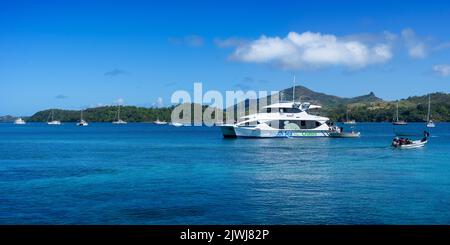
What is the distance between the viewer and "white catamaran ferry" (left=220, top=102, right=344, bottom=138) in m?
94.7

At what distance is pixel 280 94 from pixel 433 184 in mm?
72269

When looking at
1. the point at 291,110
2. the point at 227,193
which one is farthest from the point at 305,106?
the point at 227,193

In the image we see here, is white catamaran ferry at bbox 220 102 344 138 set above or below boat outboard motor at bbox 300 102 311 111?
below

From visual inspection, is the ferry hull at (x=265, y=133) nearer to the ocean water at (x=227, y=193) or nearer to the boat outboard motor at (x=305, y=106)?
the boat outboard motor at (x=305, y=106)

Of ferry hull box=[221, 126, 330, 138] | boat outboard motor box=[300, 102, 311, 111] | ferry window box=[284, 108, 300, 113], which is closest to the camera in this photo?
ferry hull box=[221, 126, 330, 138]

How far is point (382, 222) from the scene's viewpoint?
22234 mm

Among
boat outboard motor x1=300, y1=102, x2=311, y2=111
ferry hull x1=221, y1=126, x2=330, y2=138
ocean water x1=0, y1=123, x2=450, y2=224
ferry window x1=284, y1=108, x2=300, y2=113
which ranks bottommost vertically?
Answer: ocean water x1=0, y1=123, x2=450, y2=224

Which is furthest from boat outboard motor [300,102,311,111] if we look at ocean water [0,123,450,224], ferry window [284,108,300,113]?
ocean water [0,123,450,224]

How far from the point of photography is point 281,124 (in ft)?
318

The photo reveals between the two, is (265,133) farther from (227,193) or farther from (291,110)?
(227,193)

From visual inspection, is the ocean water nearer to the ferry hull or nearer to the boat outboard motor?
the ferry hull

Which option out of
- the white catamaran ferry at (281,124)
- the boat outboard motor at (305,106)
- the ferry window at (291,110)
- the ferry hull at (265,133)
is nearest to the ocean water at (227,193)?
the ferry hull at (265,133)

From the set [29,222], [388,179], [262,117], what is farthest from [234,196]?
[262,117]
